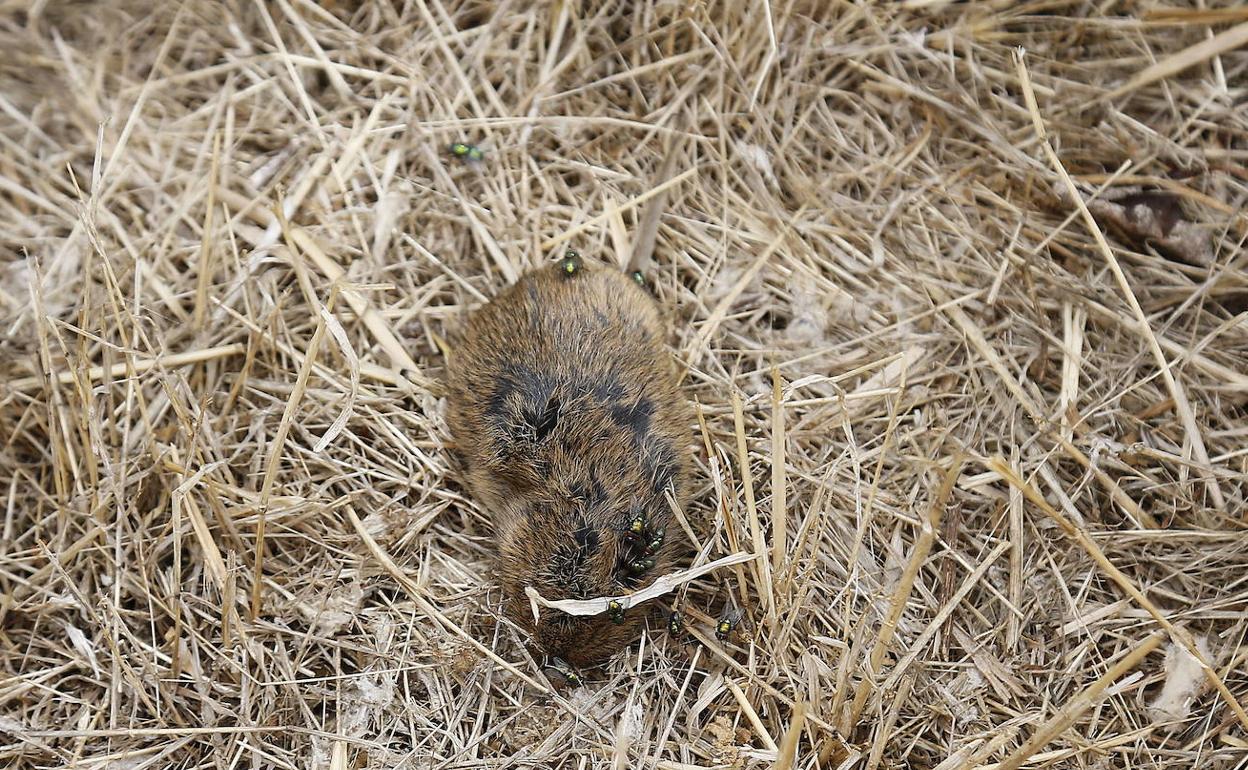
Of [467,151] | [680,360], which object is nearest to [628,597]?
[680,360]

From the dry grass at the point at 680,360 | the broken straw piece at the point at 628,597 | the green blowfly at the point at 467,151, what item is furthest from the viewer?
the green blowfly at the point at 467,151

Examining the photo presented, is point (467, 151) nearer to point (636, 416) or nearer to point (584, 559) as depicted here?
point (636, 416)

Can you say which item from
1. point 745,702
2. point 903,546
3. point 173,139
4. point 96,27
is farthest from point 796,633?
point 96,27

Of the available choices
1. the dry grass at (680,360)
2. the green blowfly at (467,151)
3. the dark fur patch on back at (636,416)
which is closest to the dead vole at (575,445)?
the dark fur patch on back at (636,416)

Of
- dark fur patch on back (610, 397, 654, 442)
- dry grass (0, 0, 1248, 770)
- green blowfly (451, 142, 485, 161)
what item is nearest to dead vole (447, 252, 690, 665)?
dark fur patch on back (610, 397, 654, 442)

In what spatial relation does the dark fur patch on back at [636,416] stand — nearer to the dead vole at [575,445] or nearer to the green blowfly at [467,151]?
the dead vole at [575,445]

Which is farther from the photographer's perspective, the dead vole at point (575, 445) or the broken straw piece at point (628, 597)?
the dead vole at point (575, 445)

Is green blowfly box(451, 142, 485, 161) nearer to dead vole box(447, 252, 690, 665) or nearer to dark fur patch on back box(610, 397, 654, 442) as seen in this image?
dead vole box(447, 252, 690, 665)
